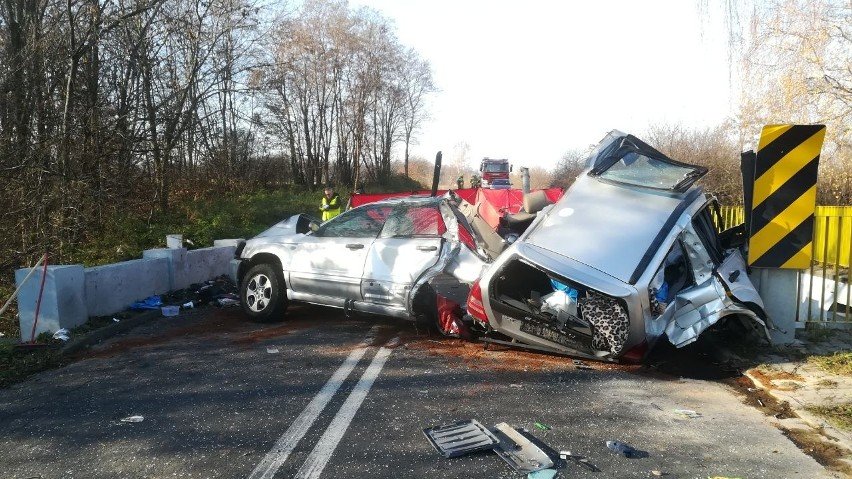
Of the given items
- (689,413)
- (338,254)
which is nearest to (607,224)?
(689,413)

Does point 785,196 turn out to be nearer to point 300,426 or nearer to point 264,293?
point 300,426

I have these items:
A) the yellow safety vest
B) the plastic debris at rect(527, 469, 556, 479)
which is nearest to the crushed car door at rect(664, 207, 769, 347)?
the plastic debris at rect(527, 469, 556, 479)

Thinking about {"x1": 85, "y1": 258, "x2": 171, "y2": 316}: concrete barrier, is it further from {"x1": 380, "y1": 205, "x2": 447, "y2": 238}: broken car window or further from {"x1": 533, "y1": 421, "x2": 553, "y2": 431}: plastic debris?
{"x1": 533, "y1": 421, "x2": 553, "y2": 431}: plastic debris

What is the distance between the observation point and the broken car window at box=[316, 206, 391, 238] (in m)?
7.60

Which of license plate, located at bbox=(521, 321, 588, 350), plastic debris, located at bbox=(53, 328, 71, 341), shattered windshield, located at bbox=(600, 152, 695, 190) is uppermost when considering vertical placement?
shattered windshield, located at bbox=(600, 152, 695, 190)

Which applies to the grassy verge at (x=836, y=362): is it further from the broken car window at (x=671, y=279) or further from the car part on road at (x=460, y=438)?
the car part on road at (x=460, y=438)

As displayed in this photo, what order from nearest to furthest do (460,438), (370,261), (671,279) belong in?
(460,438), (671,279), (370,261)

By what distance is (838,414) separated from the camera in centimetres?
432

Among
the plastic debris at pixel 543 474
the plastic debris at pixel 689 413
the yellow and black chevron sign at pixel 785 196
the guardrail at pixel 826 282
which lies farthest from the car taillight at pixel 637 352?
the plastic debris at pixel 543 474

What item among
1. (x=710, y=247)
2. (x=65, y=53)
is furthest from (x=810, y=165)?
(x=65, y=53)

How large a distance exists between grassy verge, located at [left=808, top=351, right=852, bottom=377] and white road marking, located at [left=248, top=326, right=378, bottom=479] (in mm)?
4263

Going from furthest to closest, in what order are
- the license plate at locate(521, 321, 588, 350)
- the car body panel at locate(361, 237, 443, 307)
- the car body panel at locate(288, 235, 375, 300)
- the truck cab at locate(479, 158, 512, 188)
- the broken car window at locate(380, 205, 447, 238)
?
the truck cab at locate(479, 158, 512, 188) → the car body panel at locate(288, 235, 375, 300) → the broken car window at locate(380, 205, 447, 238) → the car body panel at locate(361, 237, 443, 307) → the license plate at locate(521, 321, 588, 350)

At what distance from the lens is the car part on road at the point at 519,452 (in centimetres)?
351

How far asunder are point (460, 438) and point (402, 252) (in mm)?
3364
